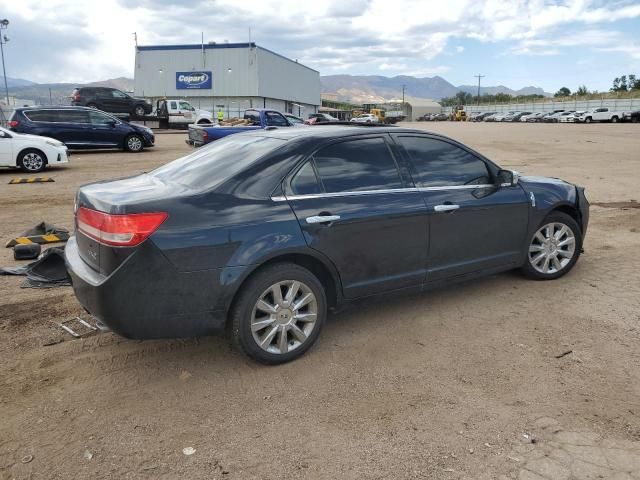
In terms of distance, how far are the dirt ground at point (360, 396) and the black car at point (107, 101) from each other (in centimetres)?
3005

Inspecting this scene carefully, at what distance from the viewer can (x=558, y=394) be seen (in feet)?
10.9

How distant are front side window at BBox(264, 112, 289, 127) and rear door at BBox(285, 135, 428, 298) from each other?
17.3 metres

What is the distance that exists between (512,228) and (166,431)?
134 inches

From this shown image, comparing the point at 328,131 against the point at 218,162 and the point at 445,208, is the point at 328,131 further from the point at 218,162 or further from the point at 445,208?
the point at 445,208

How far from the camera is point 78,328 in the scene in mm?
4246

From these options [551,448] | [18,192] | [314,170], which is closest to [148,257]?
[314,170]

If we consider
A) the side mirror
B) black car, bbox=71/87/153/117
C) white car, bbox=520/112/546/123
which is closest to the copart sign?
black car, bbox=71/87/153/117

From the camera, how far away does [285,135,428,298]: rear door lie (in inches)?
147

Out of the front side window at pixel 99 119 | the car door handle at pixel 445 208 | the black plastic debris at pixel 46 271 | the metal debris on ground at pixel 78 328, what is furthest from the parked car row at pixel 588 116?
the metal debris on ground at pixel 78 328

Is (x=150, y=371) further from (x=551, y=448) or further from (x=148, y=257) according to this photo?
(x=551, y=448)

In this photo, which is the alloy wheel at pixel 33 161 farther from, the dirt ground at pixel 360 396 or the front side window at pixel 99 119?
the dirt ground at pixel 360 396

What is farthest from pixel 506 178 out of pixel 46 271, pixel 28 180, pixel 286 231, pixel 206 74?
pixel 206 74

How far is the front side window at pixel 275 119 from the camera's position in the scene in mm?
20984

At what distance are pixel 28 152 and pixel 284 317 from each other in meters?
13.0
